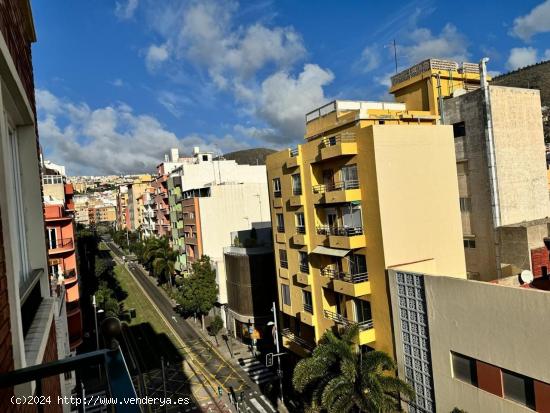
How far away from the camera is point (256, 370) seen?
3206cm

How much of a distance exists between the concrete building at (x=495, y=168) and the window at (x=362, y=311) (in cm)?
769

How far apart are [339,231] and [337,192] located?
7.36 ft

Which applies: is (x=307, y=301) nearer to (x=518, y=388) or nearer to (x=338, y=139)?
(x=338, y=139)

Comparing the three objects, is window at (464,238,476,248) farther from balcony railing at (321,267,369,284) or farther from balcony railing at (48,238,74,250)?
balcony railing at (48,238,74,250)

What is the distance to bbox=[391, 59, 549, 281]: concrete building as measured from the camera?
22231 millimetres

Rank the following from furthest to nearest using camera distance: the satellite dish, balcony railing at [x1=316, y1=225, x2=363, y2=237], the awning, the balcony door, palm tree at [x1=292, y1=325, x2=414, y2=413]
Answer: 1. the balcony door
2. the awning
3. balcony railing at [x1=316, y1=225, x2=363, y2=237]
4. the satellite dish
5. palm tree at [x1=292, y1=325, x2=414, y2=413]

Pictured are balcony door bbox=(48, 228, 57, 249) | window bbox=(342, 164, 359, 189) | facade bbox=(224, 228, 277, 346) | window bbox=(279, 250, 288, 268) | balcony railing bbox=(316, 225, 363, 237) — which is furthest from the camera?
facade bbox=(224, 228, 277, 346)

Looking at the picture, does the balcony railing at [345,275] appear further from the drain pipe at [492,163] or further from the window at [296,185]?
the drain pipe at [492,163]

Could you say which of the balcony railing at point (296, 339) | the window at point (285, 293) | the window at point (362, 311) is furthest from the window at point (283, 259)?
the window at point (362, 311)

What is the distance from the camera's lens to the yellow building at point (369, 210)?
62.4ft

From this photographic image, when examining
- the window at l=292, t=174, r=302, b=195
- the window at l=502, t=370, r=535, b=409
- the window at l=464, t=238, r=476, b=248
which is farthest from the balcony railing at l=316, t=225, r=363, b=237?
the window at l=464, t=238, r=476, b=248

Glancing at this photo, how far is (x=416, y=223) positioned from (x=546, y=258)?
7693 millimetres

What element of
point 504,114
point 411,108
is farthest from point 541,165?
point 411,108

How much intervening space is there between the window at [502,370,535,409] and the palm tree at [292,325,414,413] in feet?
12.6
